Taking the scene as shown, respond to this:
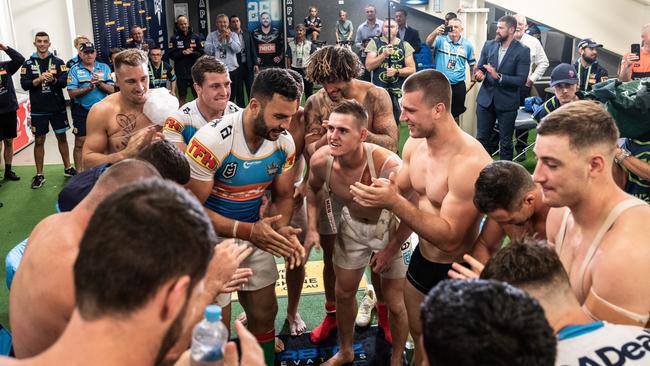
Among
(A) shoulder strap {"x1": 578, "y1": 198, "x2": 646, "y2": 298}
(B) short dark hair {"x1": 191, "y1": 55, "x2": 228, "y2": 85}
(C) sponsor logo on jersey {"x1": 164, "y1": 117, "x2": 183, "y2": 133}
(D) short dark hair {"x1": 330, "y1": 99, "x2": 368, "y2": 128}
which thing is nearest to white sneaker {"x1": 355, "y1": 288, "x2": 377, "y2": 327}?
(D) short dark hair {"x1": 330, "y1": 99, "x2": 368, "y2": 128}

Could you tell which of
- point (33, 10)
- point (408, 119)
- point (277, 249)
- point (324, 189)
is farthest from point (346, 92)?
point (33, 10)

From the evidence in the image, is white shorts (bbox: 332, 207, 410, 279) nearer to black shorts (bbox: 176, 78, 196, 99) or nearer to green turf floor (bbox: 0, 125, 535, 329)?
green turf floor (bbox: 0, 125, 535, 329)

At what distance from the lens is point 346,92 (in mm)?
4496

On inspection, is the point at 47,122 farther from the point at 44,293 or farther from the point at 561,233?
the point at 561,233

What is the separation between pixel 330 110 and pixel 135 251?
3170 mm

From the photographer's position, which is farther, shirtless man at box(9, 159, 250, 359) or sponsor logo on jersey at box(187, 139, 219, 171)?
sponsor logo on jersey at box(187, 139, 219, 171)

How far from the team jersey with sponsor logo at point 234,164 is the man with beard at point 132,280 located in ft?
6.02

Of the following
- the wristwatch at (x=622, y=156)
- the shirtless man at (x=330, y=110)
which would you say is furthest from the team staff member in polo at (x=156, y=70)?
the wristwatch at (x=622, y=156)

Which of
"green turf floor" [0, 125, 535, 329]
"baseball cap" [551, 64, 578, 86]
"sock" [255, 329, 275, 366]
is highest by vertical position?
"baseball cap" [551, 64, 578, 86]

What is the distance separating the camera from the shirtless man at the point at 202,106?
13.1 feet

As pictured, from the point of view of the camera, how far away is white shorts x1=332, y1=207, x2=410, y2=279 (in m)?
3.77

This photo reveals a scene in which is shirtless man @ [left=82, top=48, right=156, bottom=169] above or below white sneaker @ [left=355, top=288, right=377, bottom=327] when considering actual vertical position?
above

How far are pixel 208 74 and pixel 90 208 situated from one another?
213 centimetres

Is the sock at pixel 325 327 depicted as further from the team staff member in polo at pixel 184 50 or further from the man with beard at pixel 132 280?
the team staff member in polo at pixel 184 50
